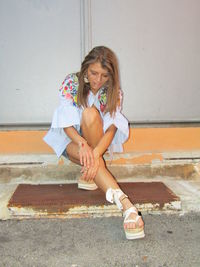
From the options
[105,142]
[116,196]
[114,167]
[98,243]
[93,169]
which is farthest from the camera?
[114,167]

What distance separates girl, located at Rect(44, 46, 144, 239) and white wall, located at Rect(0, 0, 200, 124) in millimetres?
748

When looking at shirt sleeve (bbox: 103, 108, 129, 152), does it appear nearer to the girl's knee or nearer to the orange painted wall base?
the girl's knee

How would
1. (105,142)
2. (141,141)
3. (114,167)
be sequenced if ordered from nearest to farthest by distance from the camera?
(105,142) < (114,167) < (141,141)

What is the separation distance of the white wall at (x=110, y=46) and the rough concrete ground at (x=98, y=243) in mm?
1243

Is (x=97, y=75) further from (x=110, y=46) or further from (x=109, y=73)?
(x=110, y=46)

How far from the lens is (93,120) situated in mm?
2430

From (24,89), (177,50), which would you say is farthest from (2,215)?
(177,50)

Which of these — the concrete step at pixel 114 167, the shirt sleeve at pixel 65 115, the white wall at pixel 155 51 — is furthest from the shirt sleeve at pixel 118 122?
the white wall at pixel 155 51

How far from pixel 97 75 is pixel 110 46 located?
1016 mm

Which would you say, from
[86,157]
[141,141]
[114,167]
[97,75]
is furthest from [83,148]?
[141,141]

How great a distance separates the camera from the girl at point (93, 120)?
2.28 m

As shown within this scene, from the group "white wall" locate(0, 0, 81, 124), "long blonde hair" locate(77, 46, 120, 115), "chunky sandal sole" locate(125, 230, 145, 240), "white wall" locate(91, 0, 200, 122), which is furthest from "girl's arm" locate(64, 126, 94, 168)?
"white wall" locate(91, 0, 200, 122)

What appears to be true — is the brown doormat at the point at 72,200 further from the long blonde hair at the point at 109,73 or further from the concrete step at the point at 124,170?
the long blonde hair at the point at 109,73

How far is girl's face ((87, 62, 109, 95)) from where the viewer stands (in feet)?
7.54
